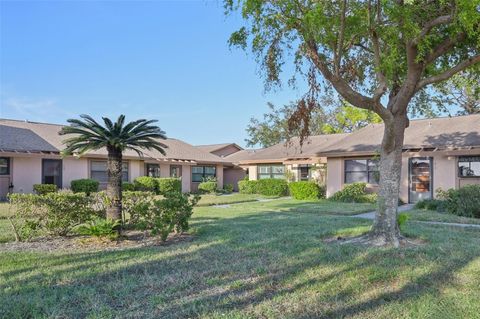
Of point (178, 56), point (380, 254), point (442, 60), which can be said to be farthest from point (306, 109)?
point (178, 56)

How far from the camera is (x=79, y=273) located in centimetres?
574

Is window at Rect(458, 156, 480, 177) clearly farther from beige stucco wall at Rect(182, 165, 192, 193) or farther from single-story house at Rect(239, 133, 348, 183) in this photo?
beige stucco wall at Rect(182, 165, 192, 193)

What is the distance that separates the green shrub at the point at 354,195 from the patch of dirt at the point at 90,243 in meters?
12.4

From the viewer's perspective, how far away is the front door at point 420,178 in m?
18.5

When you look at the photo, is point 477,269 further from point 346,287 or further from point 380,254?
point 346,287

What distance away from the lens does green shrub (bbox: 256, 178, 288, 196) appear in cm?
2597

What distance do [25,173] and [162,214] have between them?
15.9 meters

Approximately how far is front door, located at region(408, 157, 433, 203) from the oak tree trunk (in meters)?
11.8

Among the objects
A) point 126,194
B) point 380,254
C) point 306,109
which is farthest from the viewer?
point 126,194

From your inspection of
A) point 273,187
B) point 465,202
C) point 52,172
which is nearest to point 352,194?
point 465,202

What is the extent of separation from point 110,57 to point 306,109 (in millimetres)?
11437

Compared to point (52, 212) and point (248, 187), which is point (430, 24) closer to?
point (52, 212)

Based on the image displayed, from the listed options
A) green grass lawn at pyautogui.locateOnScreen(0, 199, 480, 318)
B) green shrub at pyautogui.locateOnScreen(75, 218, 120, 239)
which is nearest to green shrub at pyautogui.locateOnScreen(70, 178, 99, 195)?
green shrub at pyautogui.locateOnScreen(75, 218, 120, 239)

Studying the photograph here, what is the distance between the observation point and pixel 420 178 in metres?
18.9
